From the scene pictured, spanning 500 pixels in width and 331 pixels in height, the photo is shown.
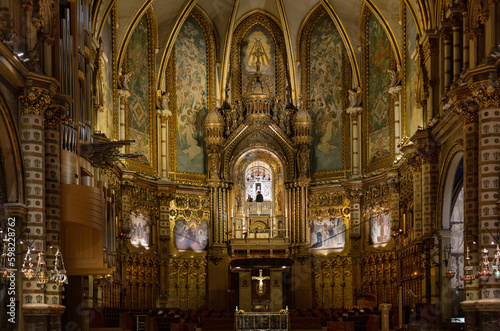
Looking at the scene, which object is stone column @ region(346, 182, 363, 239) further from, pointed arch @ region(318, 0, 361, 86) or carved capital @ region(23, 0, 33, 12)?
carved capital @ region(23, 0, 33, 12)

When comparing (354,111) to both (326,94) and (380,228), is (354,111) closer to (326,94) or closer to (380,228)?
(326,94)

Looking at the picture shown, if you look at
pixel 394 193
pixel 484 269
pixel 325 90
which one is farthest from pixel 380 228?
pixel 484 269

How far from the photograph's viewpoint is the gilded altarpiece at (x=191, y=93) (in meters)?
44.1

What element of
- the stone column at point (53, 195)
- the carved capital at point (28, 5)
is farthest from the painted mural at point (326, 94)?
the carved capital at point (28, 5)

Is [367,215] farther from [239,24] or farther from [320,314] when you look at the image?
[239,24]

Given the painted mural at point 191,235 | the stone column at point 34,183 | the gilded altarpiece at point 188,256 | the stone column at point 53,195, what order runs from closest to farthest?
the stone column at point 34,183
the stone column at point 53,195
the gilded altarpiece at point 188,256
the painted mural at point 191,235

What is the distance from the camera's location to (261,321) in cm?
3350

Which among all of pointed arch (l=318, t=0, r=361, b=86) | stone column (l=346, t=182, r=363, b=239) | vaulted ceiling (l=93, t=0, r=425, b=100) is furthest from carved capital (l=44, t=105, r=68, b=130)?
pointed arch (l=318, t=0, r=361, b=86)

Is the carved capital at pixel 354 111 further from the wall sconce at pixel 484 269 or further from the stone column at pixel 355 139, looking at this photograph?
the wall sconce at pixel 484 269

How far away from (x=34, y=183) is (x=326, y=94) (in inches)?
991

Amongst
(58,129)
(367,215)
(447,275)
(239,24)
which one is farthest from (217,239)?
(58,129)

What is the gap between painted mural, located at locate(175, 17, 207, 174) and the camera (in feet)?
146

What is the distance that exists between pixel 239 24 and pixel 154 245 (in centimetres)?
1434

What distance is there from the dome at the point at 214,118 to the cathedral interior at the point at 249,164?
0.34 ft
